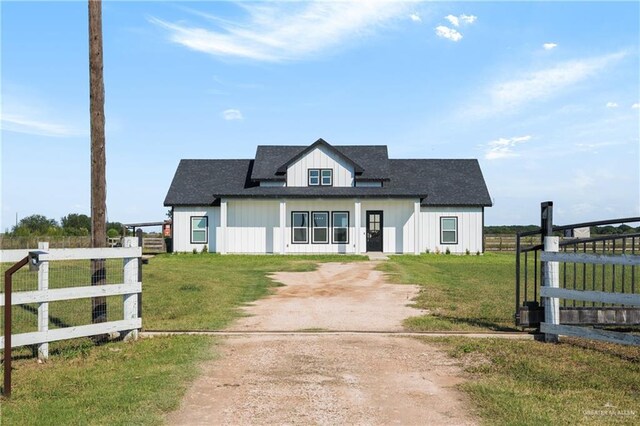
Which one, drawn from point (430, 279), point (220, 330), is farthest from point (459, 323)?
point (430, 279)

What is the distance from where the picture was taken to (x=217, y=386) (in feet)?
21.2

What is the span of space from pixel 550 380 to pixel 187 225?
30.9 m

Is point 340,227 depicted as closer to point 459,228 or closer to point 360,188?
point 360,188

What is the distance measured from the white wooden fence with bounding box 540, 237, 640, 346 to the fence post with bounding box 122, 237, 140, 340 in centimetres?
663

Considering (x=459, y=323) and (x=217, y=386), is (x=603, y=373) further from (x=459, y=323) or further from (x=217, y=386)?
(x=217, y=386)

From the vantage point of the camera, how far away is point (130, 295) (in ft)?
30.6

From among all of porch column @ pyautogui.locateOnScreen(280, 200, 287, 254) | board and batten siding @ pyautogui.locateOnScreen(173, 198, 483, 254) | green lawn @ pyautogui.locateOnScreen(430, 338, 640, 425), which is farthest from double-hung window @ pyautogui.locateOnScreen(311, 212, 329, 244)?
green lawn @ pyautogui.locateOnScreen(430, 338, 640, 425)

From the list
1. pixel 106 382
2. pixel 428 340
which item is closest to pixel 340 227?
pixel 428 340

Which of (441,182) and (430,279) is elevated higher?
(441,182)

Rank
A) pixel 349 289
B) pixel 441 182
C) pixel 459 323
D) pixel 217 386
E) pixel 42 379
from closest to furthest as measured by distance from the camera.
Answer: pixel 217 386 < pixel 42 379 < pixel 459 323 < pixel 349 289 < pixel 441 182

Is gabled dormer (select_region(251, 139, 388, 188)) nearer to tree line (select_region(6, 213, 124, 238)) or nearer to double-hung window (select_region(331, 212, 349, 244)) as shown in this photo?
double-hung window (select_region(331, 212, 349, 244))

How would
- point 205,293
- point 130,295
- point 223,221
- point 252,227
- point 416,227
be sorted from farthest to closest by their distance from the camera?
point 252,227 < point 223,221 < point 416,227 < point 205,293 < point 130,295

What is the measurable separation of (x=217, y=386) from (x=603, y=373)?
4734 mm

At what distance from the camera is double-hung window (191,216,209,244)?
35406 mm
